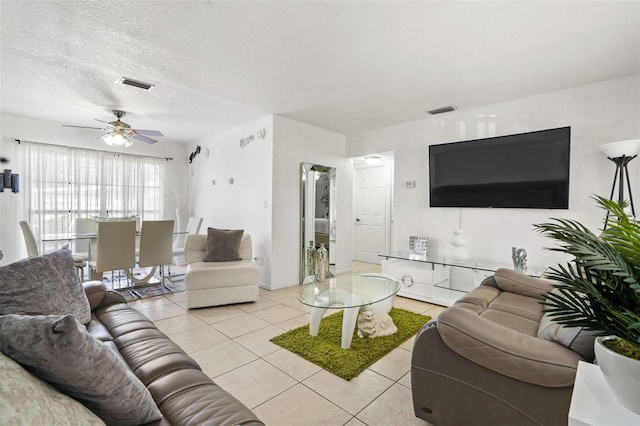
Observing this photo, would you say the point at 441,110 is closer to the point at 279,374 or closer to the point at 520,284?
the point at 520,284

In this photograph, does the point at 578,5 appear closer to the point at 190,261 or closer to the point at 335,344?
the point at 335,344

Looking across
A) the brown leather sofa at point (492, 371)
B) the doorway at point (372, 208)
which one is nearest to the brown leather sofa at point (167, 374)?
the brown leather sofa at point (492, 371)

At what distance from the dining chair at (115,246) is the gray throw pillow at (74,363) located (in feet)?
10.8

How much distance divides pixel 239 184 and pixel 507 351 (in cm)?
444

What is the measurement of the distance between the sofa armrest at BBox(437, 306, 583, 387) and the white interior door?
4.88 metres

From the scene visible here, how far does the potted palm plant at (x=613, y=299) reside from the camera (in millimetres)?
720

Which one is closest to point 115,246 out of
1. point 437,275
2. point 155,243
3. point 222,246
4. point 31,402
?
point 155,243

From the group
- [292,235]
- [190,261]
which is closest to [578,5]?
[292,235]

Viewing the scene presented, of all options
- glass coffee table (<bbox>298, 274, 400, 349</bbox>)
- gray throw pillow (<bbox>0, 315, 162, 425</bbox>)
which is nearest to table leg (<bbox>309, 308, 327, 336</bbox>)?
glass coffee table (<bbox>298, 274, 400, 349</bbox>)

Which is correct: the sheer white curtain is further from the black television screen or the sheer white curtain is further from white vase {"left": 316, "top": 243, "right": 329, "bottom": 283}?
the black television screen

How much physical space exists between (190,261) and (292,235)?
4.88 ft

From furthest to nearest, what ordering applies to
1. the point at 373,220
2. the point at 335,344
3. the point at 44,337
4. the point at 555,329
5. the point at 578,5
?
1. the point at 373,220
2. the point at 335,344
3. the point at 578,5
4. the point at 555,329
5. the point at 44,337

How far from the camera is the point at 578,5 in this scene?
6.42 ft

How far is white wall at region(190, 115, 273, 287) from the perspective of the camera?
444 cm
